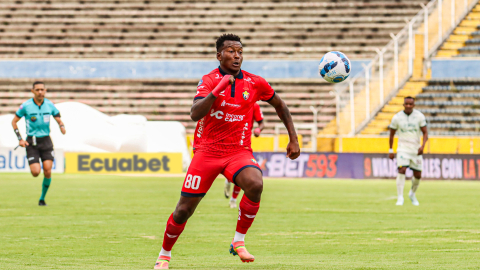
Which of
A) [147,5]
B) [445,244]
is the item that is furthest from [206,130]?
[147,5]

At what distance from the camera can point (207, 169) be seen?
699 cm

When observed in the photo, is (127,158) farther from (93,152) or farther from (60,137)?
(60,137)

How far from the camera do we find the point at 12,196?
669 inches

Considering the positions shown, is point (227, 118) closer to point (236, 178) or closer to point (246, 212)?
point (236, 178)

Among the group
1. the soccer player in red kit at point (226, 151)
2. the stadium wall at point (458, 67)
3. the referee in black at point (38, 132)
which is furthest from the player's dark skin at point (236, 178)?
the stadium wall at point (458, 67)

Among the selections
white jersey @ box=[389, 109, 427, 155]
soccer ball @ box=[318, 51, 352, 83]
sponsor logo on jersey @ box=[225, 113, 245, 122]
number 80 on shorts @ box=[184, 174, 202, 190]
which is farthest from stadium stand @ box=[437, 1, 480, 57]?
number 80 on shorts @ box=[184, 174, 202, 190]

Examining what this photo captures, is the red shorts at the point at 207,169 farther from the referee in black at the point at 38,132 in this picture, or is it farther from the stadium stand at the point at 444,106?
the stadium stand at the point at 444,106

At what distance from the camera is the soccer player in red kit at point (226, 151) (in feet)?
22.7

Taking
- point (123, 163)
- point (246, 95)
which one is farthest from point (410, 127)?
point (123, 163)

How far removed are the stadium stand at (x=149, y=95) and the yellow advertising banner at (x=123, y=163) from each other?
5.44 meters

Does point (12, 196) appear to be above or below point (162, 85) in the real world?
below

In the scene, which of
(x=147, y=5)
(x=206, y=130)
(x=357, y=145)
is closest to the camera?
(x=206, y=130)

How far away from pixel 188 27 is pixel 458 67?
49.4 feet

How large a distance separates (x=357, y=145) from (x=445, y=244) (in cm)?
2037
